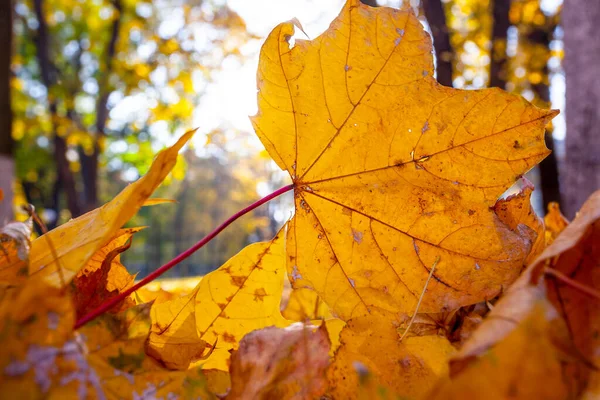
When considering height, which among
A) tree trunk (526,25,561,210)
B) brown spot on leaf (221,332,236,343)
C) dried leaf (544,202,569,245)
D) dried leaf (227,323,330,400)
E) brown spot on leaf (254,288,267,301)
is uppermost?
dried leaf (227,323,330,400)

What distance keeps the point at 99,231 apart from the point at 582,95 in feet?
5.77

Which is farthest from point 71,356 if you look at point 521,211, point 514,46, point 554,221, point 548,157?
point 514,46

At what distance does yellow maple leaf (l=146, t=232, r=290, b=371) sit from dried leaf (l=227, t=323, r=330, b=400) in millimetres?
120

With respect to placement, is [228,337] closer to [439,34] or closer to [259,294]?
[259,294]

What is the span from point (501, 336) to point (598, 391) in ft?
0.16

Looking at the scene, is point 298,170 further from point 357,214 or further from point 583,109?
point 583,109

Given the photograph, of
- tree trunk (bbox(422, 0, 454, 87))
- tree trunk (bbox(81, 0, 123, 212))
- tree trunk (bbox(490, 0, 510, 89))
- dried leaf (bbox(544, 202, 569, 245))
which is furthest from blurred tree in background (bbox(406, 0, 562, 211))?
tree trunk (bbox(81, 0, 123, 212))

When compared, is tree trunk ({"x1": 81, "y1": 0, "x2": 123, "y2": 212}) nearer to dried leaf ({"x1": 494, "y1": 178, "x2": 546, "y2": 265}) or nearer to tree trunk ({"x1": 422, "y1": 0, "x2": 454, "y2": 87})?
tree trunk ({"x1": 422, "y1": 0, "x2": 454, "y2": 87})

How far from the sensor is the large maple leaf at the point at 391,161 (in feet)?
1.34

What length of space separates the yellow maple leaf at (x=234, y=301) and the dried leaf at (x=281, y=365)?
0.12 metres

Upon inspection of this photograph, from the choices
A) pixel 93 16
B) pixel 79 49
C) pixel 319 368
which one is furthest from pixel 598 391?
pixel 79 49

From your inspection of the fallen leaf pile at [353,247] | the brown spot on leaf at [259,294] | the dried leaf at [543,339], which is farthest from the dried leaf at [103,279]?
the dried leaf at [543,339]

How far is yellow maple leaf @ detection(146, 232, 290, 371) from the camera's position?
436 millimetres

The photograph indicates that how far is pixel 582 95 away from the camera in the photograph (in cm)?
165
